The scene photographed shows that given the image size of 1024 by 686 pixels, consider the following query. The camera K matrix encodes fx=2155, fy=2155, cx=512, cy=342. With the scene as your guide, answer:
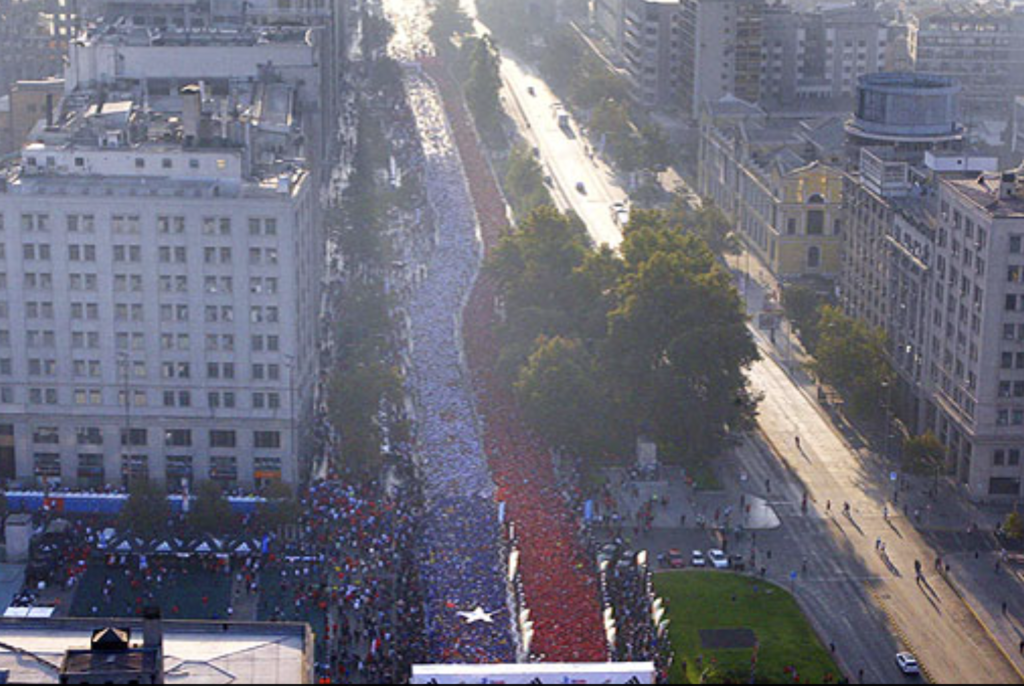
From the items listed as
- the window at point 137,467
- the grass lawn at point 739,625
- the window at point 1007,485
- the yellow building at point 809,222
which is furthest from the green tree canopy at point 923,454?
the yellow building at point 809,222

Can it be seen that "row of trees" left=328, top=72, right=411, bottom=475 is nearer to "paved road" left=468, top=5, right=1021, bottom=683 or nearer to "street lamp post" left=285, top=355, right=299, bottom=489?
"street lamp post" left=285, top=355, right=299, bottom=489

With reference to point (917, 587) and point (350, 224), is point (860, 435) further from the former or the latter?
point (350, 224)

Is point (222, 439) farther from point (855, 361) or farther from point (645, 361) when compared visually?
point (855, 361)

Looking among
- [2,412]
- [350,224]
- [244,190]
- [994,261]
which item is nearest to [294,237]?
[244,190]

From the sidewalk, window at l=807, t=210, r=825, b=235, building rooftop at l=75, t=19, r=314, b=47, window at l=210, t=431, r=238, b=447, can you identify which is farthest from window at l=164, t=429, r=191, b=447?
window at l=807, t=210, r=825, b=235

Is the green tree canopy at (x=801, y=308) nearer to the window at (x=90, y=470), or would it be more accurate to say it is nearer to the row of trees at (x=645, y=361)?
the row of trees at (x=645, y=361)

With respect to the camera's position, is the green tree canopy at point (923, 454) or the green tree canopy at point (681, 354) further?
the green tree canopy at point (681, 354)
